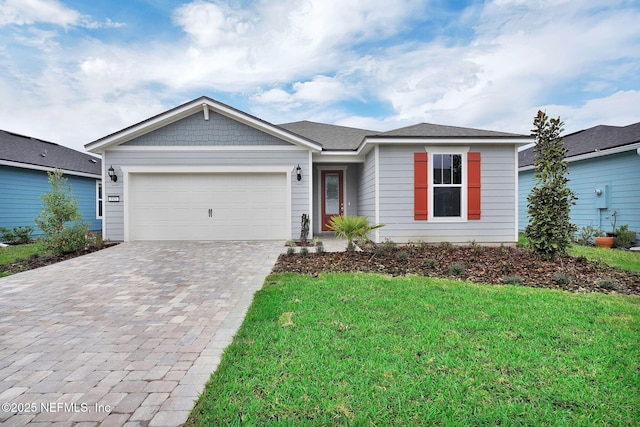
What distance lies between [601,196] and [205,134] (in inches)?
517

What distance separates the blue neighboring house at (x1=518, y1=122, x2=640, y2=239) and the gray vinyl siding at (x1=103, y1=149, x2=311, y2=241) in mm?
9636

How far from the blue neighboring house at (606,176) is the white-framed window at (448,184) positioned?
4.94m

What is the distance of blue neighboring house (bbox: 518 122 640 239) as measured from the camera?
365 inches

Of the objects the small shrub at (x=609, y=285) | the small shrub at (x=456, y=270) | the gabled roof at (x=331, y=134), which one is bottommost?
the small shrub at (x=609, y=285)

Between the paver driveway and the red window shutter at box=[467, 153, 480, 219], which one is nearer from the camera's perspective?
the paver driveway

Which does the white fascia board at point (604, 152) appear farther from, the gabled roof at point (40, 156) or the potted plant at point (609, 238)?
the gabled roof at point (40, 156)

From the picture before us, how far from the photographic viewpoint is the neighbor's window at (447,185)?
8.83m

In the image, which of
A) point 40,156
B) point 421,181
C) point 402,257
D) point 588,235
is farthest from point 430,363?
point 40,156

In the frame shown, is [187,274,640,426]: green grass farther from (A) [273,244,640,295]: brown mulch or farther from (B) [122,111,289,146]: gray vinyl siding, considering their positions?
(B) [122,111,289,146]: gray vinyl siding

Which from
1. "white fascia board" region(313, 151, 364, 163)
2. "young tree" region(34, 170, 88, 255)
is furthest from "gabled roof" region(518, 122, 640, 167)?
"young tree" region(34, 170, 88, 255)

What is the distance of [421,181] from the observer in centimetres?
876

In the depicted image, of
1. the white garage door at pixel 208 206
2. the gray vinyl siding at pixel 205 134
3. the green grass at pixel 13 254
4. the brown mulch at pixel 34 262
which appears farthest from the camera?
the white garage door at pixel 208 206

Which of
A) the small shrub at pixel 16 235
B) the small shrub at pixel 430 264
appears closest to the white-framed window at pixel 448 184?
the small shrub at pixel 430 264

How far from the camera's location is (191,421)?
1.80 meters
